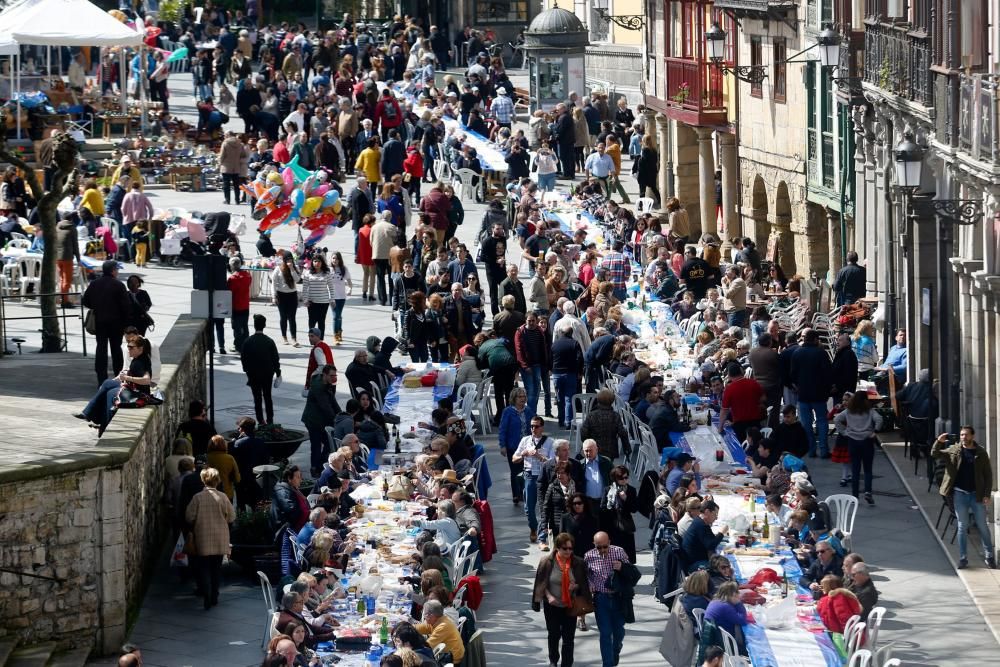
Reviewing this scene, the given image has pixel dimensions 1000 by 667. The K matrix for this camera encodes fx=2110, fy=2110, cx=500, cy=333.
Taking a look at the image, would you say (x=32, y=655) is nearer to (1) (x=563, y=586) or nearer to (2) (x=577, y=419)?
(1) (x=563, y=586)

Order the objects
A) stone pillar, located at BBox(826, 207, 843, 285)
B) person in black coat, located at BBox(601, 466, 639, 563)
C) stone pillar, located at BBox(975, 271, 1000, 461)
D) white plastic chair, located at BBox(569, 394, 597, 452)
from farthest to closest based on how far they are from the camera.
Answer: stone pillar, located at BBox(826, 207, 843, 285) → white plastic chair, located at BBox(569, 394, 597, 452) → stone pillar, located at BBox(975, 271, 1000, 461) → person in black coat, located at BBox(601, 466, 639, 563)

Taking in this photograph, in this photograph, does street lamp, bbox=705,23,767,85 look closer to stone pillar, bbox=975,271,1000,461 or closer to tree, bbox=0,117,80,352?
stone pillar, bbox=975,271,1000,461

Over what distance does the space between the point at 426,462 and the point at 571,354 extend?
4.52 metres

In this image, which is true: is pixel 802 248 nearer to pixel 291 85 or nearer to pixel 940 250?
pixel 940 250

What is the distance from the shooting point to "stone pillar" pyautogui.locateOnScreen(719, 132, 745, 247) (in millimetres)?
41844

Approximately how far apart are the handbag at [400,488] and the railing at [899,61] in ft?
26.8

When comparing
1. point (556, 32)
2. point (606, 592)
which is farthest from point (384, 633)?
point (556, 32)

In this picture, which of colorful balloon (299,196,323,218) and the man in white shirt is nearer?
the man in white shirt

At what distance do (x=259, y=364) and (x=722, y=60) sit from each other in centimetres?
1473

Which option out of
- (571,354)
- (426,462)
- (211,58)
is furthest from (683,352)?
(211,58)

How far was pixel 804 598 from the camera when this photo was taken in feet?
58.2

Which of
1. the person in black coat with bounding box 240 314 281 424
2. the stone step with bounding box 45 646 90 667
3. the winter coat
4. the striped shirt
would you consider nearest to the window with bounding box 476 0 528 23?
the person in black coat with bounding box 240 314 281 424

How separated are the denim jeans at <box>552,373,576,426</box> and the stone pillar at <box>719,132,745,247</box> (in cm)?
1633

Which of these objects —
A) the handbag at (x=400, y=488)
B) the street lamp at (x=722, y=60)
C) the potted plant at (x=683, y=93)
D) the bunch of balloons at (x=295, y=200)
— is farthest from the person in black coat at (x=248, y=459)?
the potted plant at (x=683, y=93)
